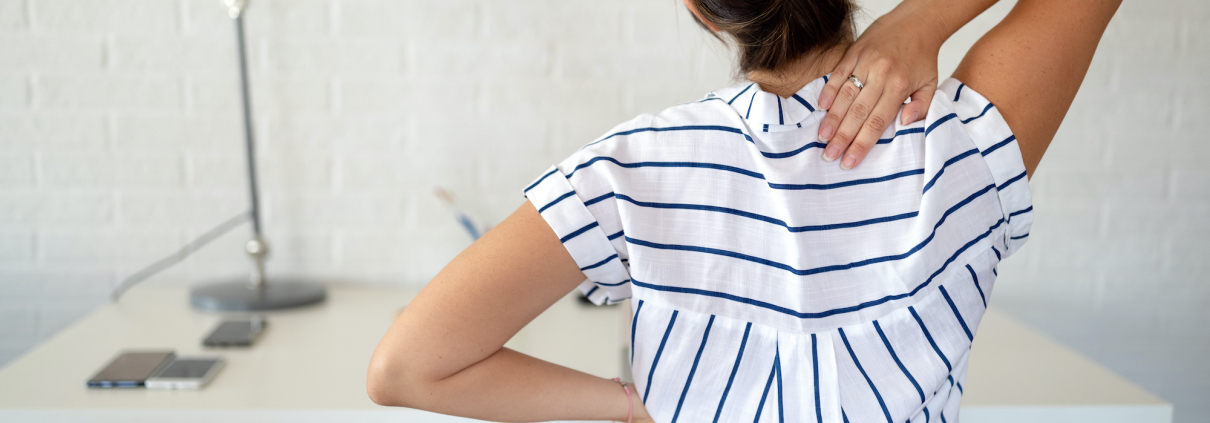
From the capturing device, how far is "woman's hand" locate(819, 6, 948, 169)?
23.7 inches

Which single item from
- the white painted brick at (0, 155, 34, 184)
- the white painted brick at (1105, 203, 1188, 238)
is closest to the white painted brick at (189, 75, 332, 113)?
the white painted brick at (0, 155, 34, 184)

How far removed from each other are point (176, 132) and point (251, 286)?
13.3 inches

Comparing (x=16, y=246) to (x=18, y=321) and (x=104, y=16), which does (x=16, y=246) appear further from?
(x=104, y=16)

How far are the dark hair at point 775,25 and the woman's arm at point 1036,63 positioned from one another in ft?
0.43

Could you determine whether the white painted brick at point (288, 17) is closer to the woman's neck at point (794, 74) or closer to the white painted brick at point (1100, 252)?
the woman's neck at point (794, 74)

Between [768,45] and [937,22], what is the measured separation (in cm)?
24

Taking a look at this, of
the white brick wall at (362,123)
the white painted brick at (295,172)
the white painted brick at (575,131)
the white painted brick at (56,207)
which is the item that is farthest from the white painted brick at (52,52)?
the white painted brick at (575,131)

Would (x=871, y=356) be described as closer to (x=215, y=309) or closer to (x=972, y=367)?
(x=972, y=367)

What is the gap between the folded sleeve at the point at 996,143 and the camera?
62 cm

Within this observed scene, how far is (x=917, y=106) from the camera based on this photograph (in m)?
0.63

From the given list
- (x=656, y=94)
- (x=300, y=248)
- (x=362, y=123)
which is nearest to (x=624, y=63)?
(x=656, y=94)

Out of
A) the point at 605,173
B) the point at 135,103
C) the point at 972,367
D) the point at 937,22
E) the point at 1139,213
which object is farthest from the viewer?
the point at 1139,213

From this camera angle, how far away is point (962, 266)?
64cm

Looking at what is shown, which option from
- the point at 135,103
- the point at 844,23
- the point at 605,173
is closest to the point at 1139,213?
the point at 844,23
